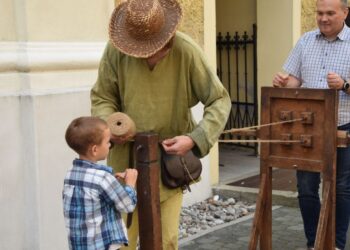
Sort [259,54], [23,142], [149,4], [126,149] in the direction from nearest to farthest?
[149,4] < [126,149] < [23,142] < [259,54]

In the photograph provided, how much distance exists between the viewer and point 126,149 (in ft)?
11.2

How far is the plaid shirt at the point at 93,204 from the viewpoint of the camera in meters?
2.94

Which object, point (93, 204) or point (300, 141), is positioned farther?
point (300, 141)

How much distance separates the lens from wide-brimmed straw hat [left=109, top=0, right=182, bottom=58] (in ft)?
10.4

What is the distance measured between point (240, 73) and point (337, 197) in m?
4.64

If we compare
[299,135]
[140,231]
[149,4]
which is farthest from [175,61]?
[299,135]

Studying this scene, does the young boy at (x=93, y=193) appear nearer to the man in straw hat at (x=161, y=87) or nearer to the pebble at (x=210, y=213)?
the man in straw hat at (x=161, y=87)

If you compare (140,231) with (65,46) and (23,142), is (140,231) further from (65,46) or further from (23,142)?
(65,46)

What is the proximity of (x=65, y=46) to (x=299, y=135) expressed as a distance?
6.00 feet

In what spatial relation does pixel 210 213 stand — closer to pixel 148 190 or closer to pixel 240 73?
pixel 240 73

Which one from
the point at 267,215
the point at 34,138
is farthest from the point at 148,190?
the point at 34,138

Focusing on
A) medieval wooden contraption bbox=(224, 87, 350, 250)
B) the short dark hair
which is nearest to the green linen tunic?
the short dark hair

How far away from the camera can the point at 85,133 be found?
9.54 feet

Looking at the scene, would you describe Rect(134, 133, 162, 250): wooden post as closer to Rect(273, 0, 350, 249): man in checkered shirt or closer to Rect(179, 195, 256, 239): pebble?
Rect(273, 0, 350, 249): man in checkered shirt
